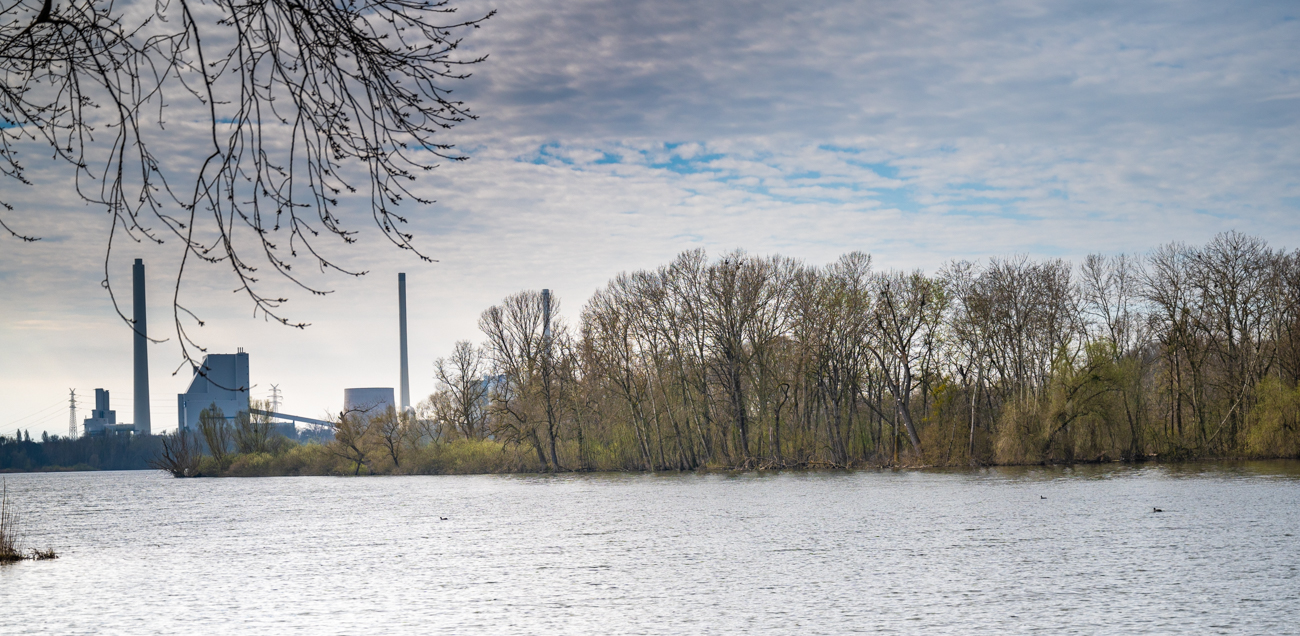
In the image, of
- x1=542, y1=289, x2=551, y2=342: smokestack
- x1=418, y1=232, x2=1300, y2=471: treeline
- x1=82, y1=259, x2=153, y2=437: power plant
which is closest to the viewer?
x1=418, y1=232, x2=1300, y2=471: treeline

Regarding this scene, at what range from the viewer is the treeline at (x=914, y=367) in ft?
172

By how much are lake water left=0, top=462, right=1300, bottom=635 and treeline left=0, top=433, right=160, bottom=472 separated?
367ft

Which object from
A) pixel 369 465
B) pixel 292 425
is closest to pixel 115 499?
pixel 369 465

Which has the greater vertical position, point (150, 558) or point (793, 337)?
point (793, 337)

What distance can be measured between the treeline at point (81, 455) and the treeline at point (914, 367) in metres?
94.2

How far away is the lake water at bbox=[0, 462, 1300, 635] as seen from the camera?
14.0 m

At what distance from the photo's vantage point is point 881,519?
91.0 ft

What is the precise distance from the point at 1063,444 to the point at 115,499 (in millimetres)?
50554

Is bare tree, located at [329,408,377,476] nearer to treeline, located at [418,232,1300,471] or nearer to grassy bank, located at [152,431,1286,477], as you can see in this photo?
grassy bank, located at [152,431,1286,477]

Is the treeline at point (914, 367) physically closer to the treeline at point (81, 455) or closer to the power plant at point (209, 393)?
the power plant at point (209, 393)

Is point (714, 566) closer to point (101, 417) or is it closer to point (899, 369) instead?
point (899, 369)

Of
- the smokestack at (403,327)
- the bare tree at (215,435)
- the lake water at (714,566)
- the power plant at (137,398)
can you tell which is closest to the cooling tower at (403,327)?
the smokestack at (403,327)

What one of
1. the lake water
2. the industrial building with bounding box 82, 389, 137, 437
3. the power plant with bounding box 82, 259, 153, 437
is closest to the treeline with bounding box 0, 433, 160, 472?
the power plant with bounding box 82, 259, 153, 437

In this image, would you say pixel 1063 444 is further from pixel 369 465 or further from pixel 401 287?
pixel 401 287
